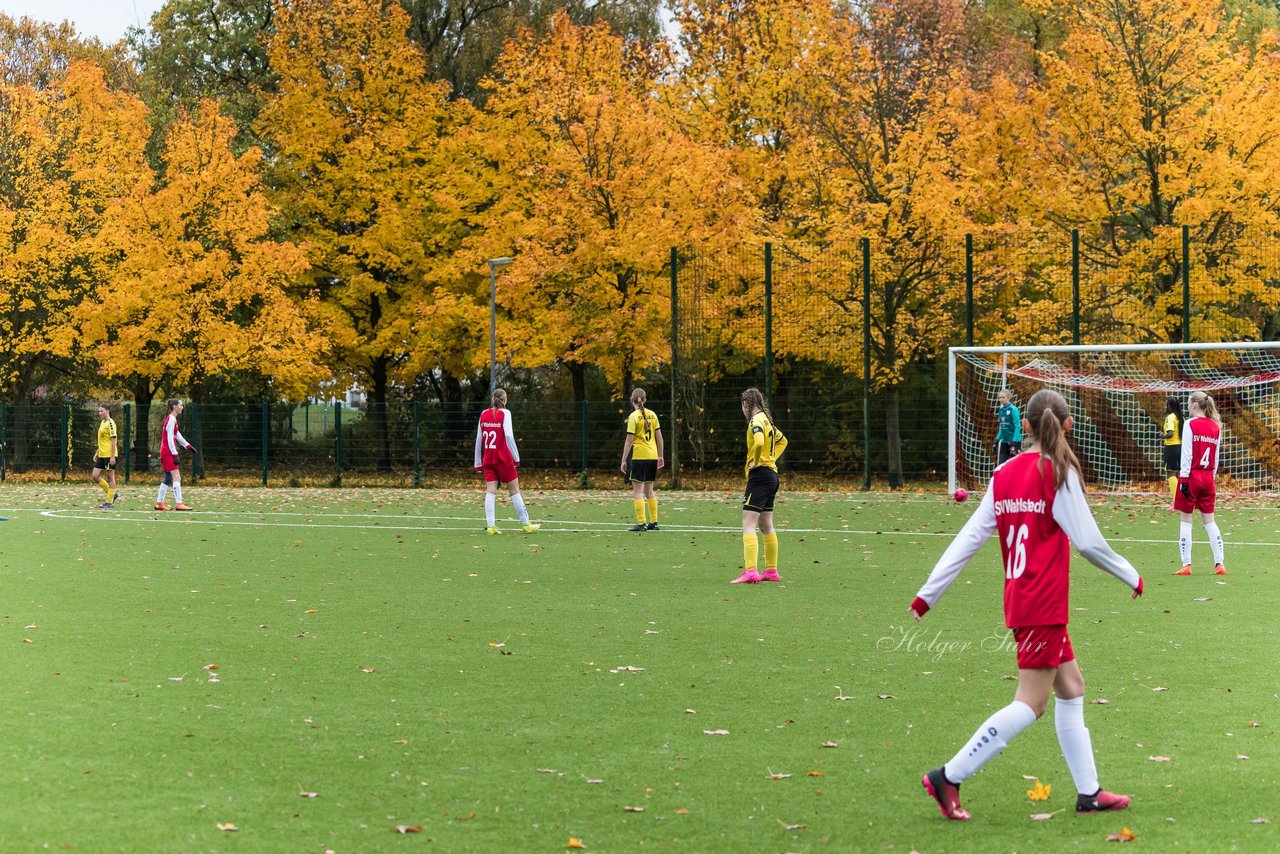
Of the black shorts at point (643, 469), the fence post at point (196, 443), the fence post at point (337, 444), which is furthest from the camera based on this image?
the fence post at point (196, 443)

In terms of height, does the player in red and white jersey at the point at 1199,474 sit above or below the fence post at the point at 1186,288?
below

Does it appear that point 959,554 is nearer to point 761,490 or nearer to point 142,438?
point 761,490

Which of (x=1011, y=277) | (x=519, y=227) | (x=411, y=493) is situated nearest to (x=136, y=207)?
(x=519, y=227)

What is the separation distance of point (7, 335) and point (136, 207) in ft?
17.3

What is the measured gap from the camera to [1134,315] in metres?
30.1

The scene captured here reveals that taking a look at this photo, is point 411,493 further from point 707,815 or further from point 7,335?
point 707,815

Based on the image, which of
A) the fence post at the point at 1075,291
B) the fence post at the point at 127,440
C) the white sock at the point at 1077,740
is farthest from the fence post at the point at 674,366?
the white sock at the point at 1077,740

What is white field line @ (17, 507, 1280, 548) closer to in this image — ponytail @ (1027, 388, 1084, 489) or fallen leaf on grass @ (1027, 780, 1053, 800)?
fallen leaf on grass @ (1027, 780, 1053, 800)

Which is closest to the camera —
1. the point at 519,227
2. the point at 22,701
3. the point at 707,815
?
the point at 707,815

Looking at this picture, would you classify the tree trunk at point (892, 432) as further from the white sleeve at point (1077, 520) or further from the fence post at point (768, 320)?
the white sleeve at point (1077, 520)

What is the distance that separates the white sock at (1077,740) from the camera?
589 centimetres

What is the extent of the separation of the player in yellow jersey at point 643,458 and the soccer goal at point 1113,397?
25.2 feet

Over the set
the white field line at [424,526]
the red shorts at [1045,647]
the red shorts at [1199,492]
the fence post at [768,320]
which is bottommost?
the white field line at [424,526]

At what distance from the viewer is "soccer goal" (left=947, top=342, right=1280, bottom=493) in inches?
1056
